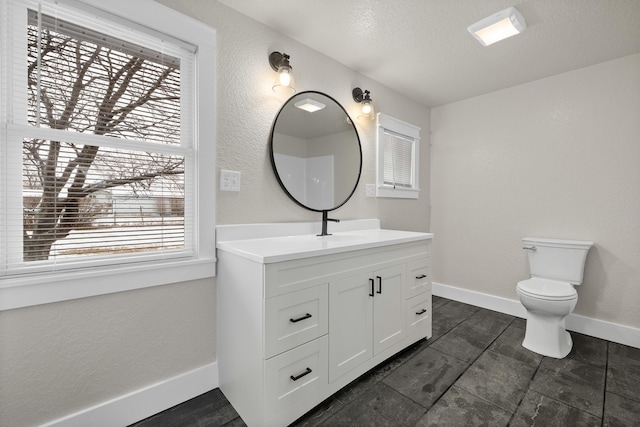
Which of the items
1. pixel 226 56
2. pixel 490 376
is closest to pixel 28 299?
pixel 226 56

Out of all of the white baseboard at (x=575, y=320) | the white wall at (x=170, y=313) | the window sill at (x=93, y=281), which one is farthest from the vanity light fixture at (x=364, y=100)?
the white baseboard at (x=575, y=320)

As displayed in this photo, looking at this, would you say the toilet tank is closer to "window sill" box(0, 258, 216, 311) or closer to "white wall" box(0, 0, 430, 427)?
"white wall" box(0, 0, 430, 427)

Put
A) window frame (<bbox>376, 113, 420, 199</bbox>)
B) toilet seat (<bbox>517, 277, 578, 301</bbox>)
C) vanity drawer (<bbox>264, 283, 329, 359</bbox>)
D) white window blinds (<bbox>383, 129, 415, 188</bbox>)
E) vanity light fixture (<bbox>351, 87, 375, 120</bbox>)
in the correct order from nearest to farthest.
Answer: vanity drawer (<bbox>264, 283, 329, 359</bbox>) → toilet seat (<bbox>517, 277, 578, 301</bbox>) → vanity light fixture (<bbox>351, 87, 375, 120</bbox>) → window frame (<bbox>376, 113, 420, 199</bbox>) → white window blinds (<bbox>383, 129, 415, 188</bbox>)

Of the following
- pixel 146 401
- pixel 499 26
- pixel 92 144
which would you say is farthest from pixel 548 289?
pixel 92 144

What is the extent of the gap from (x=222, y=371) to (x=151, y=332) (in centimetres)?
46

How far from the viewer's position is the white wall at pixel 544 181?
2246mm

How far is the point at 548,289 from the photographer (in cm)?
211

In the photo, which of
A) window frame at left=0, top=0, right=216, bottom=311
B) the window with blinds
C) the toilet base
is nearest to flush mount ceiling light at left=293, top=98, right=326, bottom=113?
window frame at left=0, top=0, right=216, bottom=311

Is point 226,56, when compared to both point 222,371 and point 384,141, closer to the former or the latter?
point 384,141

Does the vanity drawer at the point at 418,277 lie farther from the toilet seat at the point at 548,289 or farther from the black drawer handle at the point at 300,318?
the black drawer handle at the point at 300,318

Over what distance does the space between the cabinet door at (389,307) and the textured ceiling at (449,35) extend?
159 cm

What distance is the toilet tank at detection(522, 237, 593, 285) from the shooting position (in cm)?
227

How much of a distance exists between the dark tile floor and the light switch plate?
1.18m

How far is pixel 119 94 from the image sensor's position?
4.58 feet
